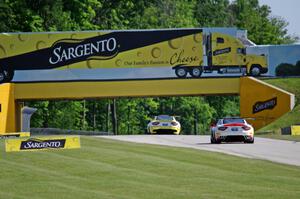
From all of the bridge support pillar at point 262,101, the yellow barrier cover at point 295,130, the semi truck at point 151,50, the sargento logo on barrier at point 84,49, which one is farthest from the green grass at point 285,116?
the sargento logo on barrier at point 84,49

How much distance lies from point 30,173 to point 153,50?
41.0m

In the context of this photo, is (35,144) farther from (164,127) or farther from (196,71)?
(196,71)

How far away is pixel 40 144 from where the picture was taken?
28.0 metres

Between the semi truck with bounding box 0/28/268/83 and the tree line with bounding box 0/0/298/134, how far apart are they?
552 inches

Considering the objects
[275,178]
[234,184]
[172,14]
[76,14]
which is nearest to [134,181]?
[234,184]

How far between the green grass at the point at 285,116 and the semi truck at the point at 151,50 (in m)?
1.53

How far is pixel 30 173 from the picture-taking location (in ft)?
72.3

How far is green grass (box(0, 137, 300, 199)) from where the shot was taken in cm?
1847

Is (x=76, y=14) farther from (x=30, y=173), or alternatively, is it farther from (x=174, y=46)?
(x=30, y=173)

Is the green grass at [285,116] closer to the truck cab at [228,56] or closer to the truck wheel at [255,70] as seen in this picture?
the truck wheel at [255,70]

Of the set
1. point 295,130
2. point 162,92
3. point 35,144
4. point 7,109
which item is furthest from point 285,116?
point 35,144

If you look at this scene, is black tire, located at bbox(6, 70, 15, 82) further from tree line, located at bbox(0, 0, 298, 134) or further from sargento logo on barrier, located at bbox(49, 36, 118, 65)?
tree line, located at bbox(0, 0, 298, 134)

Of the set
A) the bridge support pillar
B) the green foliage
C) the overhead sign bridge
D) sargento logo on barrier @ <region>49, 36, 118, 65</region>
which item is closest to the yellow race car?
the green foliage

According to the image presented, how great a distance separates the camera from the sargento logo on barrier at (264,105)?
61.2 m
